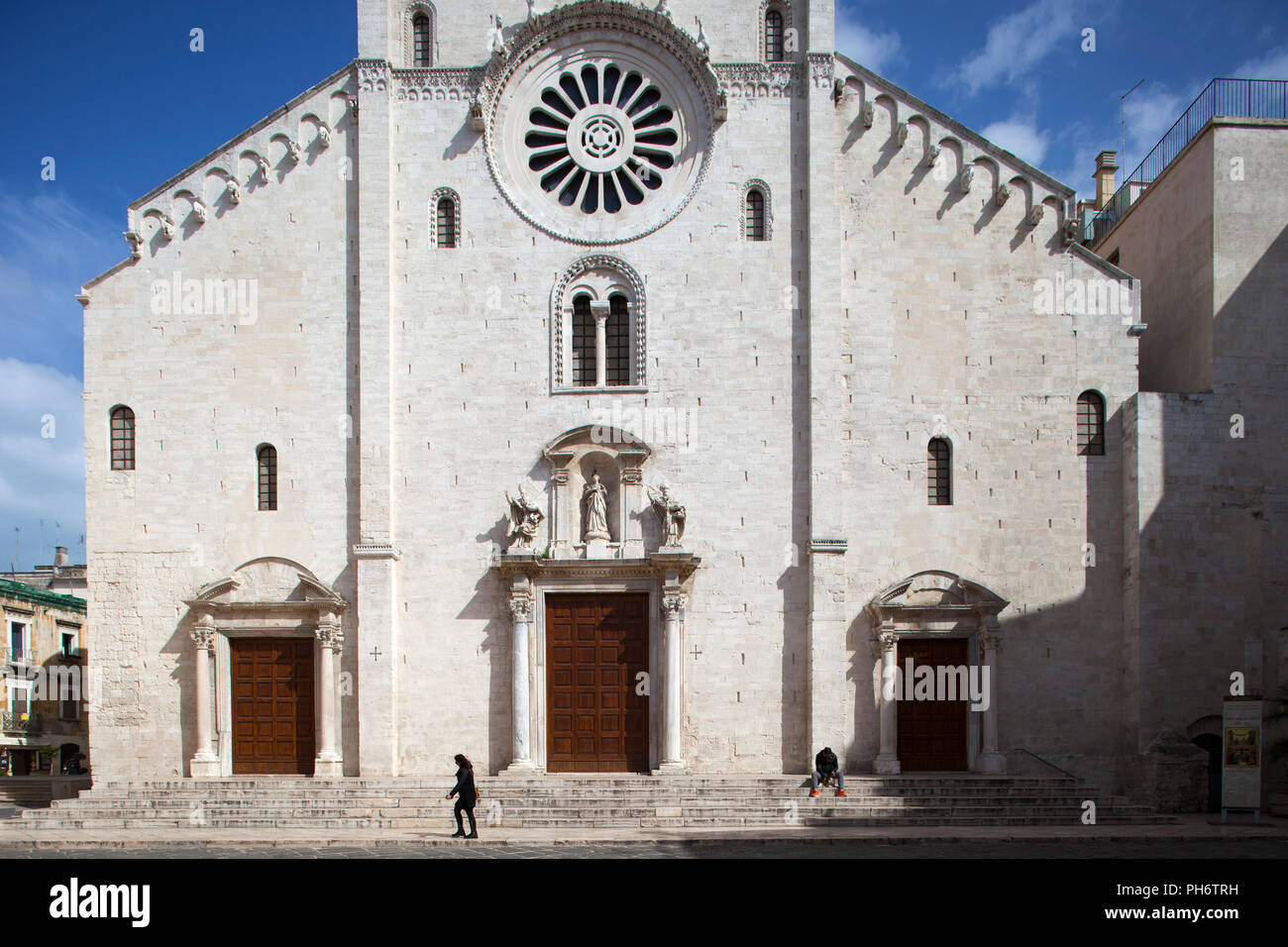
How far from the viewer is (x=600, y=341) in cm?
2472

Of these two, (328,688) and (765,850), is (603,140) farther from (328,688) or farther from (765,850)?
(765,850)

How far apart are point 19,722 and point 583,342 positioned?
79.1 ft

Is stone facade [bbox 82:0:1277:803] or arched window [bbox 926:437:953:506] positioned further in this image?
arched window [bbox 926:437:953:506]

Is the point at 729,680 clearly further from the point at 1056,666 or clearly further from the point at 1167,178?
the point at 1167,178

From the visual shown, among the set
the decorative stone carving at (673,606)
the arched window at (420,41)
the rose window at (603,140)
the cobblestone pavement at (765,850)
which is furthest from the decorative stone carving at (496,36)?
the cobblestone pavement at (765,850)

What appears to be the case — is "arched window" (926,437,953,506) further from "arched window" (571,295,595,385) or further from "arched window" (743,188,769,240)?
"arched window" (571,295,595,385)

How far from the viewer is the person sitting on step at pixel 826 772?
2183 cm

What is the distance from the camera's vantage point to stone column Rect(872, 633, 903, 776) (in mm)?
23219

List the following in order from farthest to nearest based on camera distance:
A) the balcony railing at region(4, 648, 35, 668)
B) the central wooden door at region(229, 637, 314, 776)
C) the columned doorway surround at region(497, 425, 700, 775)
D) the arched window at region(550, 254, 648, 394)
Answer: the balcony railing at region(4, 648, 35, 668)
the arched window at region(550, 254, 648, 394)
the central wooden door at region(229, 637, 314, 776)
the columned doorway surround at region(497, 425, 700, 775)

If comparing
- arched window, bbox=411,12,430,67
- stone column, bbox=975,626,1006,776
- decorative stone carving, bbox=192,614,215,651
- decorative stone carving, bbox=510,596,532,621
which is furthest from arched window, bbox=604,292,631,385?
decorative stone carving, bbox=192,614,215,651

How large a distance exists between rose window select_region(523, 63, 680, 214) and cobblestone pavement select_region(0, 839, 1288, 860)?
14.0 m

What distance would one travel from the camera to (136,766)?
24328mm

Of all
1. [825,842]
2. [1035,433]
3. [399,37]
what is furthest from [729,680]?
[399,37]

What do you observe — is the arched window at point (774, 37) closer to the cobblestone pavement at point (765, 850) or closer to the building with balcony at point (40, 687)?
the cobblestone pavement at point (765, 850)
